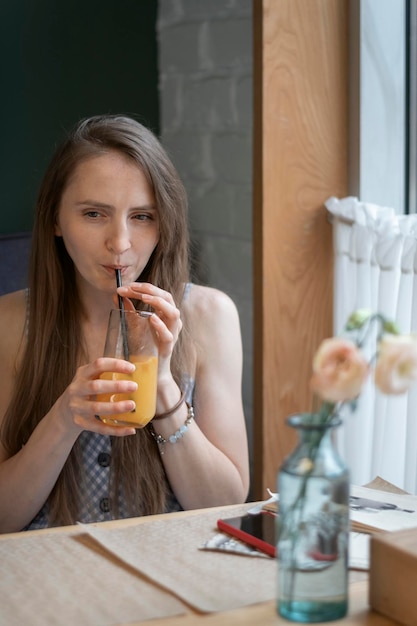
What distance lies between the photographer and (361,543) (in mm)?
1232

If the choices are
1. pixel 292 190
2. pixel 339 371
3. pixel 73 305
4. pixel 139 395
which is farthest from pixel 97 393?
pixel 292 190

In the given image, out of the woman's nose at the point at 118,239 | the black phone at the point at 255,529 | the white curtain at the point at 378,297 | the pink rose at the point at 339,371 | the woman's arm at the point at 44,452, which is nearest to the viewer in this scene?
the pink rose at the point at 339,371

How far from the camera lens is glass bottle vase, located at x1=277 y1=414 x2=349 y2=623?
0.94 m

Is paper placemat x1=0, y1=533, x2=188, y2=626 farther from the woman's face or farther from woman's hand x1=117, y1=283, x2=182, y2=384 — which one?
the woman's face

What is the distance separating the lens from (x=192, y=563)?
3.86ft

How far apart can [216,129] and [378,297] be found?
924mm

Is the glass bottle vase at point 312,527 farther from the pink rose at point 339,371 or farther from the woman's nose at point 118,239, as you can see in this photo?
the woman's nose at point 118,239

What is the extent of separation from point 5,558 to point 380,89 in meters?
1.53

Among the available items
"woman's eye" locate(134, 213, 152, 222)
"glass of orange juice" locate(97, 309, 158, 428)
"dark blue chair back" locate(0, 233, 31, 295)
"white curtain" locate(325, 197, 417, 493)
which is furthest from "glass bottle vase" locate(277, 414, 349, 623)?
"dark blue chair back" locate(0, 233, 31, 295)

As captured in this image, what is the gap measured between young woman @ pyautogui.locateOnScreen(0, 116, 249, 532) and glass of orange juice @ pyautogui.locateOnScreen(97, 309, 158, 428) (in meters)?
0.13

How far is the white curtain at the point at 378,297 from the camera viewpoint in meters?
2.07

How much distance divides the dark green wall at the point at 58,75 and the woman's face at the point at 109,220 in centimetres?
118

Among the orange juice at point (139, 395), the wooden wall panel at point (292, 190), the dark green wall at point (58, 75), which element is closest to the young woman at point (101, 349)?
the orange juice at point (139, 395)

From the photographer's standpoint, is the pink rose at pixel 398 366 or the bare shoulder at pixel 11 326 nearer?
the pink rose at pixel 398 366
